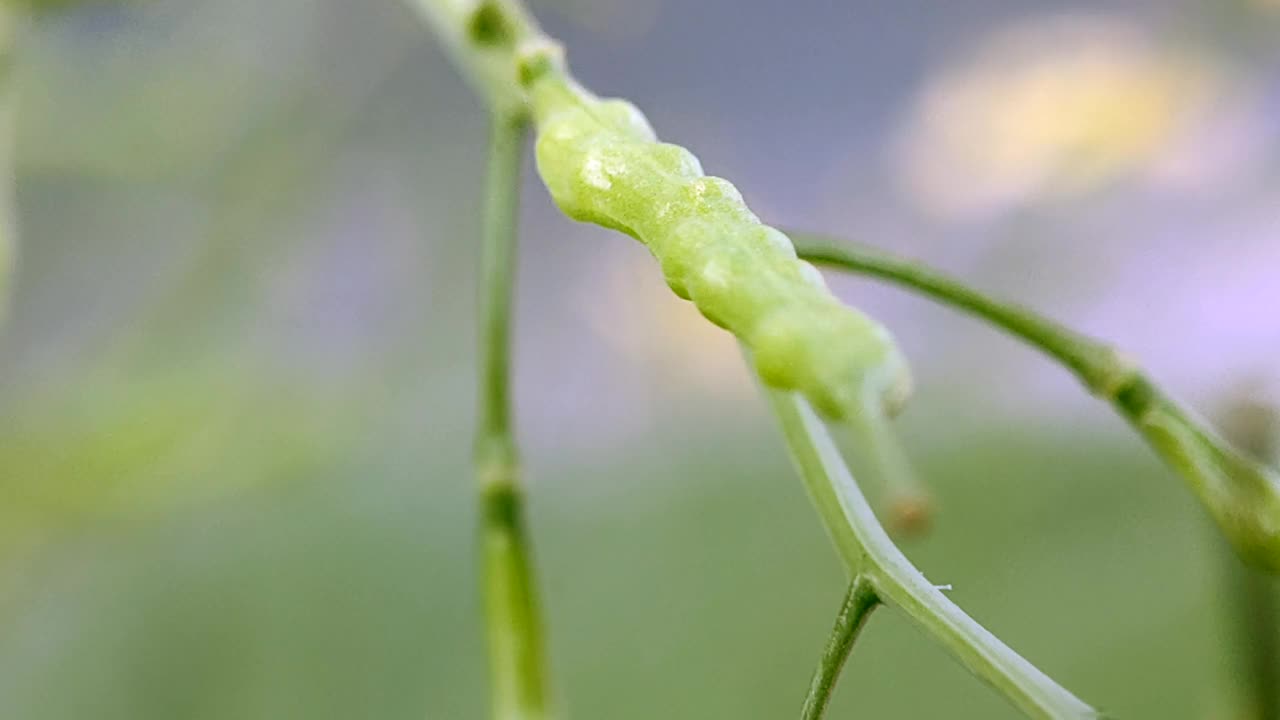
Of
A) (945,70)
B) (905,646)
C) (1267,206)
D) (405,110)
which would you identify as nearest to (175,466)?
(405,110)

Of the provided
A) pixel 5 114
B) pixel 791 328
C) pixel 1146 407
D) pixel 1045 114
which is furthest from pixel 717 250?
pixel 1045 114

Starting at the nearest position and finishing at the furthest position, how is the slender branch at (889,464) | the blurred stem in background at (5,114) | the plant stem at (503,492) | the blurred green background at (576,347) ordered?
the slender branch at (889,464) → the plant stem at (503,492) → the blurred stem in background at (5,114) → the blurred green background at (576,347)

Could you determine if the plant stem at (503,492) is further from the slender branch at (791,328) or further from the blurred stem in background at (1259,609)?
the blurred stem in background at (1259,609)

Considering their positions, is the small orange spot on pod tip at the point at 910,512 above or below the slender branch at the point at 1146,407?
below

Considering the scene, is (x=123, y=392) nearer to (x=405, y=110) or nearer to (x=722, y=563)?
(x=405, y=110)

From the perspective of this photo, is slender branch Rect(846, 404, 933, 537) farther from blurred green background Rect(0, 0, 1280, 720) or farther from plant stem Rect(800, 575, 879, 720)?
blurred green background Rect(0, 0, 1280, 720)

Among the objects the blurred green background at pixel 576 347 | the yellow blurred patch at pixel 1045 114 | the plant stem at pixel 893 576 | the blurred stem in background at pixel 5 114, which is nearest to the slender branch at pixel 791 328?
the plant stem at pixel 893 576

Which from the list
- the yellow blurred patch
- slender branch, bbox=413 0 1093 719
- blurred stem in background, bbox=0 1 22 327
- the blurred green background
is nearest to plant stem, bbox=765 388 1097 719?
slender branch, bbox=413 0 1093 719

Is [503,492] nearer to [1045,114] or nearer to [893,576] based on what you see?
[893,576]
